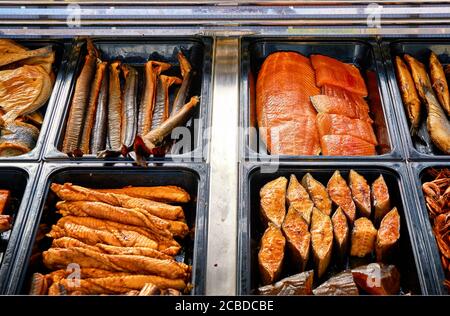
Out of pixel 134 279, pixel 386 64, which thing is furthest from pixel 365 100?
pixel 134 279

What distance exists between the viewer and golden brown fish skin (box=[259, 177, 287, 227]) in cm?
257

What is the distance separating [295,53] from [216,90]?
0.91 m

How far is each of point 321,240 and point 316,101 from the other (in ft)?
4.00

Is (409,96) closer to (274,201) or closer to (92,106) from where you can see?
(274,201)

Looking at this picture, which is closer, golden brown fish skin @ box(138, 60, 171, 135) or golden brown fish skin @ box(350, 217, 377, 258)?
golden brown fish skin @ box(350, 217, 377, 258)

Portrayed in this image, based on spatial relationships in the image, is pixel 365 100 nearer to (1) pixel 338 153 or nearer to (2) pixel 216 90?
(1) pixel 338 153

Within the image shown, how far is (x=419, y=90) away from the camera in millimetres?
3209

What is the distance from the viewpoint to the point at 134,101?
3264mm

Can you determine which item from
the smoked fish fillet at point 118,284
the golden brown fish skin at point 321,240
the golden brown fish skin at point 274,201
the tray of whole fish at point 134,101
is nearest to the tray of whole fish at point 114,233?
the smoked fish fillet at point 118,284

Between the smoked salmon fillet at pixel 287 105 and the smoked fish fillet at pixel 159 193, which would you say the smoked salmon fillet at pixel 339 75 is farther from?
the smoked fish fillet at pixel 159 193

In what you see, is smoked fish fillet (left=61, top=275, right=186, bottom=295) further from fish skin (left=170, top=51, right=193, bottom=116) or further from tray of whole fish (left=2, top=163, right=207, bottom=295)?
fish skin (left=170, top=51, right=193, bottom=116)

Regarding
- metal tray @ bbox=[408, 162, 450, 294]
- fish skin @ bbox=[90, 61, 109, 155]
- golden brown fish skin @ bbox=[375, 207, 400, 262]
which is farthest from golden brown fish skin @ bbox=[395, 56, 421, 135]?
fish skin @ bbox=[90, 61, 109, 155]

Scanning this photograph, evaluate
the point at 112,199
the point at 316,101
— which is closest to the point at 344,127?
the point at 316,101

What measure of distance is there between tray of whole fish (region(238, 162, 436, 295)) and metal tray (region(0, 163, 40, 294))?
119 centimetres
